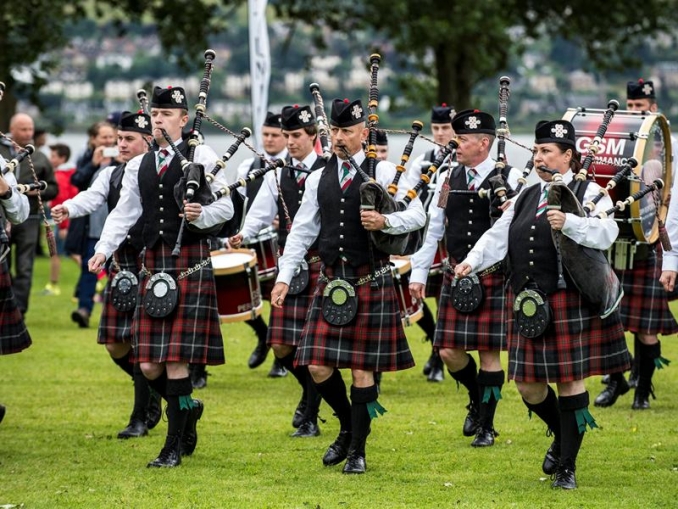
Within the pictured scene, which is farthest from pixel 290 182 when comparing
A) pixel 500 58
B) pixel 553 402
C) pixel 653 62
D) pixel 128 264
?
pixel 653 62

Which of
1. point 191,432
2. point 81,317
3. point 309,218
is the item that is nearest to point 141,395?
point 191,432

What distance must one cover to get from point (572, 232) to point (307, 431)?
2342mm

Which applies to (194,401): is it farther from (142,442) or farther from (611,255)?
(611,255)

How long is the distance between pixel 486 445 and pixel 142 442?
1.79m

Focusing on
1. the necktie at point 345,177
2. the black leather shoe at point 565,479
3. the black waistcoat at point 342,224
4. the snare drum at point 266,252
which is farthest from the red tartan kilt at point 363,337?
the snare drum at point 266,252

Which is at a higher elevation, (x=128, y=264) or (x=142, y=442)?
(x=128, y=264)

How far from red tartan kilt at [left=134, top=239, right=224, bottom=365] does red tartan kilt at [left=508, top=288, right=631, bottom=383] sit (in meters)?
1.52

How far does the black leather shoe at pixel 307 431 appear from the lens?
7699 millimetres

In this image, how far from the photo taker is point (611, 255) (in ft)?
27.2

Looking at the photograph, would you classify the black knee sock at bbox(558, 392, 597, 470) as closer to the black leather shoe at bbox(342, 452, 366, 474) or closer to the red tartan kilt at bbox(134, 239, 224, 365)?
the black leather shoe at bbox(342, 452, 366, 474)

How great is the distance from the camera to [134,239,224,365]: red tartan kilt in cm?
677

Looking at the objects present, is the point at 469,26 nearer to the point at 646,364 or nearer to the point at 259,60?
→ the point at 259,60

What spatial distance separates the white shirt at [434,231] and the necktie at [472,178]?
0.01m

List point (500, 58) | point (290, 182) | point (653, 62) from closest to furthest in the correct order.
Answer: point (290, 182), point (500, 58), point (653, 62)
